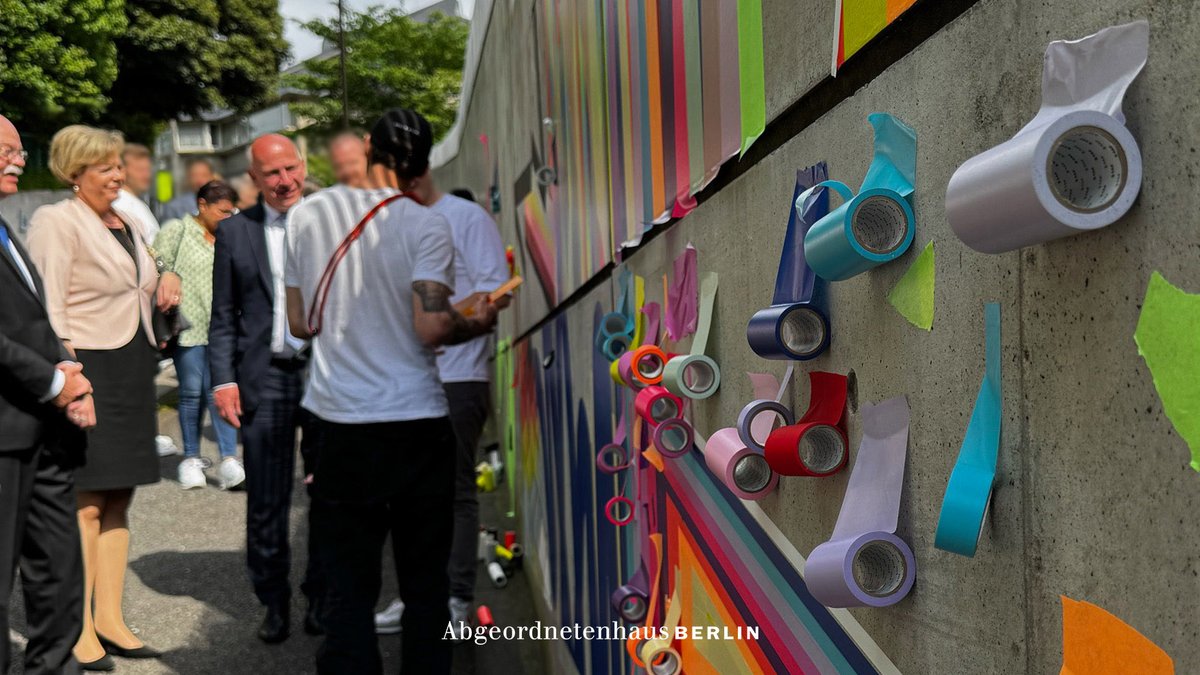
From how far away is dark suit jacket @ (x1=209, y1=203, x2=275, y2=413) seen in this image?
15.7 ft

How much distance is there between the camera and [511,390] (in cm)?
721

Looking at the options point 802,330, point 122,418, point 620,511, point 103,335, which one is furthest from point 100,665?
point 802,330

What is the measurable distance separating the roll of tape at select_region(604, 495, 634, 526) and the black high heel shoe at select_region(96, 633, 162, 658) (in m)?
2.88

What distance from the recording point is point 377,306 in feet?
11.2

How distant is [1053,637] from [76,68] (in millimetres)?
3918

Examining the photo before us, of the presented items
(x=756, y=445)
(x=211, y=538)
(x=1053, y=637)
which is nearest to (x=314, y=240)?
(x=756, y=445)

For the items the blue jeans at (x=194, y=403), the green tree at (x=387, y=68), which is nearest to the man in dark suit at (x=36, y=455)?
the blue jeans at (x=194, y=403)

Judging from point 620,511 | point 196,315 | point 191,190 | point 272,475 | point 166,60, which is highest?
point 166,60

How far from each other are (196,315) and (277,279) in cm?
313

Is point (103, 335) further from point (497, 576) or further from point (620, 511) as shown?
point (620, 511)

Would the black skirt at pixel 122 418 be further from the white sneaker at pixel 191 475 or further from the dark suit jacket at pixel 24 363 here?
the white sneaker at pixel 191 475

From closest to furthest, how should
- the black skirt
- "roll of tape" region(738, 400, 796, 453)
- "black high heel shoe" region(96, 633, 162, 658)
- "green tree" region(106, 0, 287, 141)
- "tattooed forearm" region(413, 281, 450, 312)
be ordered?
"roll of tape" region(738, 400, 796, 453) → "tattooed forearm" region(413, 281, 450, 312) → the black skirt → "black high heel shoe" region(96, 633, 162, 658) → "green tree" region(106, 0, 287, 141)

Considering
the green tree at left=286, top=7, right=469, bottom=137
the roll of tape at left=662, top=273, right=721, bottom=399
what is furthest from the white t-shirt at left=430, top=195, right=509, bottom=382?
the green tree at left=286, top=7, right=469, bottom=137

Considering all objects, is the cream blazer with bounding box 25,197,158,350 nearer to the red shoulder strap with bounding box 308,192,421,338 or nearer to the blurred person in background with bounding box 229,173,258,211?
the red shoulder strap with bounding box 308,192,421,338
